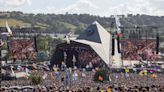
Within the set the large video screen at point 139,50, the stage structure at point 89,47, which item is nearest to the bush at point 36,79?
the large video screen at point 139,50

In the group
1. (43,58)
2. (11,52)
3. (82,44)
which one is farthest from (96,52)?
(43,58)

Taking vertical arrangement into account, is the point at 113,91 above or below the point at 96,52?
above

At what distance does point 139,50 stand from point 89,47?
15041 mm

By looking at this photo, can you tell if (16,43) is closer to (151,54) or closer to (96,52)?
(96,52)

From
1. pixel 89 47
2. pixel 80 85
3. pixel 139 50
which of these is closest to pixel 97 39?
pixel 89 47

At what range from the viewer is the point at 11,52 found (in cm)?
9612

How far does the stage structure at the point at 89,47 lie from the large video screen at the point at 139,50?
17.9 feet

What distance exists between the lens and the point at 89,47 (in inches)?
4038

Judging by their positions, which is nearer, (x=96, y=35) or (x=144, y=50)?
(x=144, y=50)

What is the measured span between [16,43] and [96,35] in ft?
74.9

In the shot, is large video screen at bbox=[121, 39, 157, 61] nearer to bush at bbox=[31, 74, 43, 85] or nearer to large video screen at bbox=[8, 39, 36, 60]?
large video screen at bbox=[8, 39, 36, 60]

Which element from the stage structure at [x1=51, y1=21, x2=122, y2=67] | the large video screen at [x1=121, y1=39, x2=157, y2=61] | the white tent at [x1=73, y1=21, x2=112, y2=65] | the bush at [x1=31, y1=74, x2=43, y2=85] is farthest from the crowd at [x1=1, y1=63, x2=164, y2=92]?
the white tent at [x1=73, y1=21, x2=112, y2=65]

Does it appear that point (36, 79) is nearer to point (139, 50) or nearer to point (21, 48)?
point (139, 50)

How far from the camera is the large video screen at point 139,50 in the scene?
3516 inches
